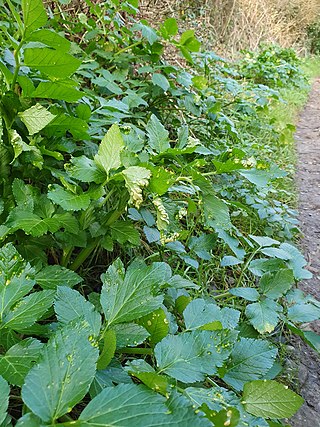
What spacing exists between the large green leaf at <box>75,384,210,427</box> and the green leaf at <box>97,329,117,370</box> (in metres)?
0.13

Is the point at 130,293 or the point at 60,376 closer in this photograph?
the point at 60,376

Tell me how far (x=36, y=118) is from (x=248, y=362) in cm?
60

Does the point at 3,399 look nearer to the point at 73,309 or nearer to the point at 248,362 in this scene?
the point at 73,309

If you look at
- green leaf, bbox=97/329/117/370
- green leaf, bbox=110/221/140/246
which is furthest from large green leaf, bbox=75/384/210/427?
green leaf, bbox=110/221/140/246

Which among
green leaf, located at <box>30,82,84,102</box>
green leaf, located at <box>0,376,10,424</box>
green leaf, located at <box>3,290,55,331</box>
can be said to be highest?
green leaf, located at <box>30,82,84,102</box>

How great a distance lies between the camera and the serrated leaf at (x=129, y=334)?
2.08ft

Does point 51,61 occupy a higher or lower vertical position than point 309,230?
higher

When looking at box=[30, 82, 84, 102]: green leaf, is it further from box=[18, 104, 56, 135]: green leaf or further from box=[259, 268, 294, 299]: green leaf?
box=[259, 268, 294, 299]: green leaf

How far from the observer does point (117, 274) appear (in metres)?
0.71

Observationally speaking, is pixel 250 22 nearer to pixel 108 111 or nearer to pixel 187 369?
pixel 108 111

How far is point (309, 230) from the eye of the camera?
89.6 inches

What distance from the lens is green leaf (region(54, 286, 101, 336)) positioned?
0.62 metres

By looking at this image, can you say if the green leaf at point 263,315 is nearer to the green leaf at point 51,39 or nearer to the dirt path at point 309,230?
the dirt path at point 309,230

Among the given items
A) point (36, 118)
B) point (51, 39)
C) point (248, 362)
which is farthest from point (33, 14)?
point (248, 362)
